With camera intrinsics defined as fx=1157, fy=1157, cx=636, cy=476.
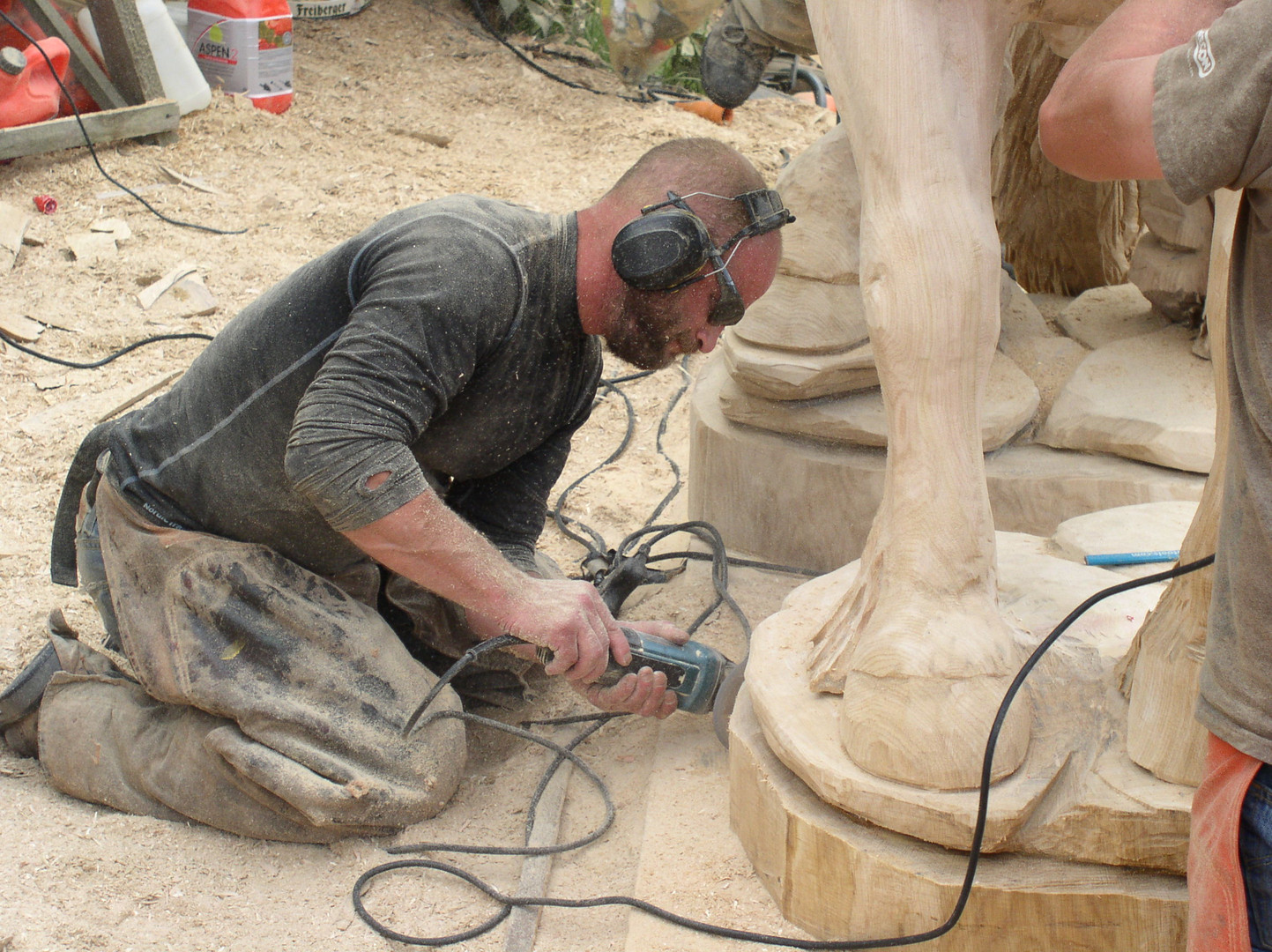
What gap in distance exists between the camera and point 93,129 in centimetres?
486

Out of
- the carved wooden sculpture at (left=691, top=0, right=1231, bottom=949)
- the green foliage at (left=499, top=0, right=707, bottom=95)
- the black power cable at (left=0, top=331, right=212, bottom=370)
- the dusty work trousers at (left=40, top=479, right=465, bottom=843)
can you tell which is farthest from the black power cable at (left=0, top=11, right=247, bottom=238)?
the carved wooden sculpture at (left=691, top=0, right=1231, bottom=949)

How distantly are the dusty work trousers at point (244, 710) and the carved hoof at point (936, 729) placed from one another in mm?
1005

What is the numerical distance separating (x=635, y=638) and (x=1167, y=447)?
120 cm

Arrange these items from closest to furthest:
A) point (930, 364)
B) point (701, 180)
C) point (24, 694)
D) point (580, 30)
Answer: point (930, 364) < point (701, 180) < point (24, 694) < point (580, 30)

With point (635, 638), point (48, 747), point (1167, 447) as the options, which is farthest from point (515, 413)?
point (1167, 447)

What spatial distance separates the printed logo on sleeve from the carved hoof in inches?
32.5

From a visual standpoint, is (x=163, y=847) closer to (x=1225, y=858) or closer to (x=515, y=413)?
(x=515, y=413)

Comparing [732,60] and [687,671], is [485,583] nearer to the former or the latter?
[687,671]

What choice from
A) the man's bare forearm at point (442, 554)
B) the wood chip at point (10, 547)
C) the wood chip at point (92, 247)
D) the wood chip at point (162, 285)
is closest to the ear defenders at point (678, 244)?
the man's bare forearm at point (442, 554)

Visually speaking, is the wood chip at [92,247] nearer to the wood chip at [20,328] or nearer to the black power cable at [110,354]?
the wood chip at [20,328]

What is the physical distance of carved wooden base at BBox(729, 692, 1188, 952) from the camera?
4.97 ft

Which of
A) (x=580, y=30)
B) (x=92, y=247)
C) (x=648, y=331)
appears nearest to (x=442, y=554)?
(x=648, y=331)

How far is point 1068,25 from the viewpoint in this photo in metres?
1.76

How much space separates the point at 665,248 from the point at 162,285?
3010mm
